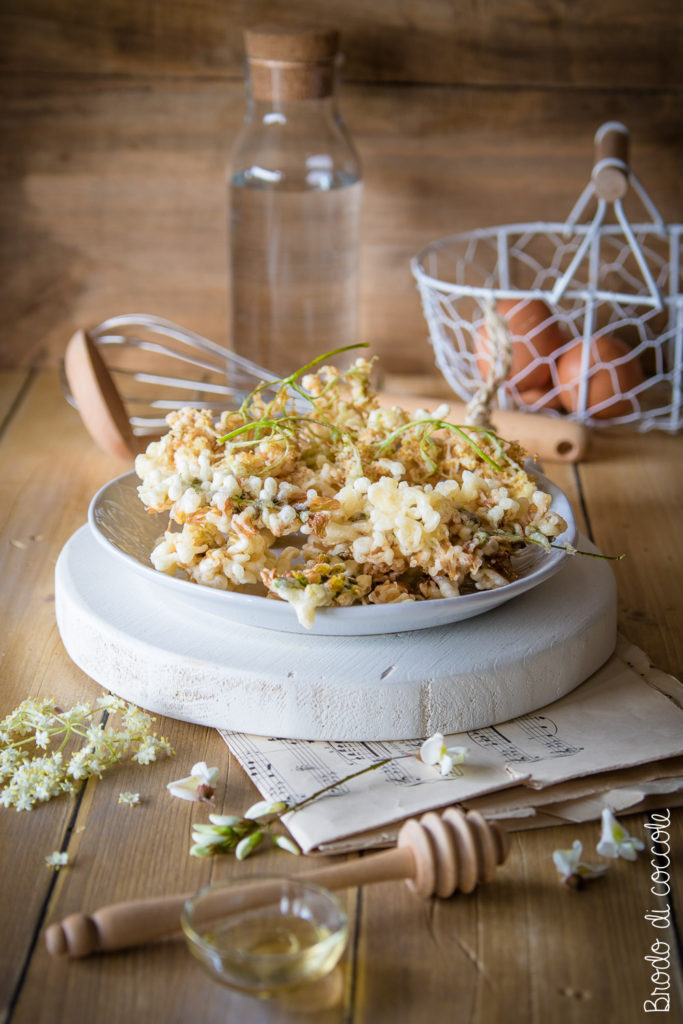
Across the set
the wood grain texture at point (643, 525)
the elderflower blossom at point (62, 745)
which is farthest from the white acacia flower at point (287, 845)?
the wood grain texture at point (643, 525)

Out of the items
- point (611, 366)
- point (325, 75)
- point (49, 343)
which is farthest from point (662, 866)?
point (49, 343)

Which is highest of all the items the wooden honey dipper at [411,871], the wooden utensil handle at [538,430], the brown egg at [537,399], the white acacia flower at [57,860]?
the wooden honey dipper at [411,871]

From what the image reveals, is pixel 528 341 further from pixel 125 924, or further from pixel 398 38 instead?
pixel 125 924

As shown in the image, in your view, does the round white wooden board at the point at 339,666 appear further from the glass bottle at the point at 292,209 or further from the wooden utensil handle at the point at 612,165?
the glass bottle at the point at 292,209

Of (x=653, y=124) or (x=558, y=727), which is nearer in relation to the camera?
(x=558, y=727)

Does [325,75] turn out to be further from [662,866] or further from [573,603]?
[662,866]

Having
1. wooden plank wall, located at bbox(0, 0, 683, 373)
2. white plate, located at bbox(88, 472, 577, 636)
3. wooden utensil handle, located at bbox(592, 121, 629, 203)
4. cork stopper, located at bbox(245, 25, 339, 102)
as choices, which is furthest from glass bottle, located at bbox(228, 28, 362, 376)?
white plate, located at bbox(88, 472, 577, 636)

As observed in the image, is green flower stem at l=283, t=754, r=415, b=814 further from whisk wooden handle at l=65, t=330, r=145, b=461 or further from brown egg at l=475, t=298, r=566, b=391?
brown egg at l=475, t=298, r=566, b=391
